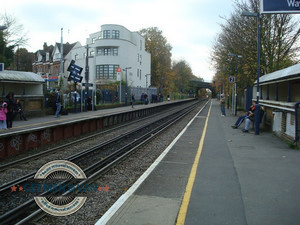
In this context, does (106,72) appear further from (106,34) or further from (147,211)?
(147,211)

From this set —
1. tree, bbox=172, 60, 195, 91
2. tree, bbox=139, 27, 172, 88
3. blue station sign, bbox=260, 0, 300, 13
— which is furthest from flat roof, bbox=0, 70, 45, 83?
tree, bbox=172, 60, 195, 91

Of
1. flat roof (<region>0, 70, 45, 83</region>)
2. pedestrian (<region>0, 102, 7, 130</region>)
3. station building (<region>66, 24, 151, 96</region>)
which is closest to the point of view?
pedestrian (<region>0, 102, 7, 130</region>)

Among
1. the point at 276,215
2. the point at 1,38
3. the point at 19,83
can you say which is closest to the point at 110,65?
the point at 1,38

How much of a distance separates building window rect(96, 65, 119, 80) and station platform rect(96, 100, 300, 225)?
1581 inches

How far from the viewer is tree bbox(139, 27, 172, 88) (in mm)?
71312

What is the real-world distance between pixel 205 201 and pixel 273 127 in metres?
9.15

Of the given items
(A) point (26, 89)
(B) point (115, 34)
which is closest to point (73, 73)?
(A) point (26, 89)

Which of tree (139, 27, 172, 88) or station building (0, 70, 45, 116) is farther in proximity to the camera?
tree (139, 27, 172, 88)

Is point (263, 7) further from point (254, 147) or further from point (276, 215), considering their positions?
point (254, 147)

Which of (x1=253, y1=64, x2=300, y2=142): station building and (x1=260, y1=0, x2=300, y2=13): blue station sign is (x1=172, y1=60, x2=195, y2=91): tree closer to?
(x1=253, y1=64, x2=300, y2=142): station building

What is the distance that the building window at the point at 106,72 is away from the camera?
155ft

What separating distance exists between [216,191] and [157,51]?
69925 mm

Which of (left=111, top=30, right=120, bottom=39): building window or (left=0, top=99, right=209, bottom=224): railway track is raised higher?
(left=111, top=30, right=120, bottom=39): building window

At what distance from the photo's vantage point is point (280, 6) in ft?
14.8
